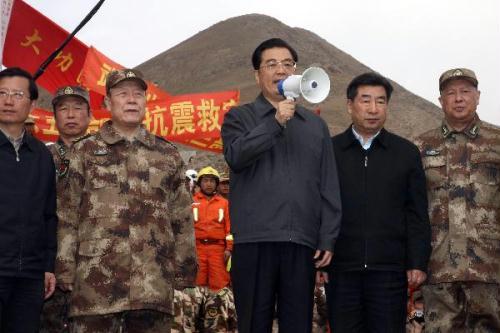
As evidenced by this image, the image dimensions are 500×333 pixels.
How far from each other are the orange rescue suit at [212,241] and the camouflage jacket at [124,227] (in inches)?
200

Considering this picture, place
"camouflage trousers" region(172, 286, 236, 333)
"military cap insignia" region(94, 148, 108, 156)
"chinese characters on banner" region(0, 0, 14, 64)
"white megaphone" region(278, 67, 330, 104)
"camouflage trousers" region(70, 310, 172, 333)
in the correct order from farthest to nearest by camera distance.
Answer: "camouflage trousers" region(172, 286, 236, 333)
"chinese characters on banner" region(0, 0, 14, 64)
"military cap insignia" region(94, 148, 108, 156)
"camouflage trousers" region(70, 310, 172, 333)
"white megaphone" region(278, 67, 330, 104)

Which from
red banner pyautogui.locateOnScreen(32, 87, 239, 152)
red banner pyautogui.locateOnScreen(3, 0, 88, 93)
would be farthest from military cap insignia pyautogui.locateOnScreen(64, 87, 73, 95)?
red banner pyautogui.locateOnScreen(32, 87, 239, 152)

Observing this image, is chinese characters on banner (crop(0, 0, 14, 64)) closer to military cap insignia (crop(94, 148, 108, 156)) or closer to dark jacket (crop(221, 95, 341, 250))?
military cap insignia (crop(94, 148, 108, 156))

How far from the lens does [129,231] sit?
473 cm

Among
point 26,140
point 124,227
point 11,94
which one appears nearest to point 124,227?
point 124,227

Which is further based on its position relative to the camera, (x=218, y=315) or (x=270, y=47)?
(x=218, y=315)

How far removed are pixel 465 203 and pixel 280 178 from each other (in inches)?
67.3

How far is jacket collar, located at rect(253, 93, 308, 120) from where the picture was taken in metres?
4.77

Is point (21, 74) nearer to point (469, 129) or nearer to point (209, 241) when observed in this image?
point (469, 129)

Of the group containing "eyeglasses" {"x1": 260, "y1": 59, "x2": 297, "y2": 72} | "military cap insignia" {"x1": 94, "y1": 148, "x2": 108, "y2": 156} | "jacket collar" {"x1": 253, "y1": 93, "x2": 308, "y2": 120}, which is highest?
"eyeglasses" {"x1": 260, "y1": 59, "x2": 297, "y2": 72}

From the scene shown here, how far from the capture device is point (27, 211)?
15.0 feet

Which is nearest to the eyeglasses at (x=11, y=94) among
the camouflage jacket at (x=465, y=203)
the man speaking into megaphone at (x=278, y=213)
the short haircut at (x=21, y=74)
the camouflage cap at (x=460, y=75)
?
the short haircut at (x=21, y=74)

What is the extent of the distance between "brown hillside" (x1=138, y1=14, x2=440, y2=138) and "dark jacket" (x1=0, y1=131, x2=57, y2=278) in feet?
163

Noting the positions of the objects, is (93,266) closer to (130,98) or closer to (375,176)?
(130,98)
